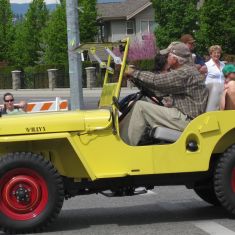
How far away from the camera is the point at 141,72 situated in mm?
7133

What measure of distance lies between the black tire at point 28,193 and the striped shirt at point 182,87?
127 centimetres

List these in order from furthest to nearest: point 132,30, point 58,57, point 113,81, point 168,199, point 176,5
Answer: point 132,30, point 58,57, point 176,5, point 168,199, point 113,81

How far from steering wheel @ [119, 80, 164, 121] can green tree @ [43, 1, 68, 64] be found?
52.0 metres

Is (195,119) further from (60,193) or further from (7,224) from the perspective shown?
(7,224)

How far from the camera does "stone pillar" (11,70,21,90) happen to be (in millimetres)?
54959

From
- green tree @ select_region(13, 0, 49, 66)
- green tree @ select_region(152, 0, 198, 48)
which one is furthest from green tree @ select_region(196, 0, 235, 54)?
green tree @ select_region(13, 0, 49, 66)

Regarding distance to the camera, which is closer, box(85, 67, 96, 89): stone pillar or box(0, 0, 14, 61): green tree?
box(85, 67, 96, 89): stone pillar

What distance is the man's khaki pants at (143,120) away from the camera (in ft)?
23.1

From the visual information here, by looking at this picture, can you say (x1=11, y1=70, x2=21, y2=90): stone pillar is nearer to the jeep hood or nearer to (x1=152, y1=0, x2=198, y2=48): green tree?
(x1=152, y1=0, x2=198, y2=48): green tree

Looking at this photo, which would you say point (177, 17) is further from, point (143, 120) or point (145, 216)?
point (143, 120)

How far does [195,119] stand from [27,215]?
1804 mm

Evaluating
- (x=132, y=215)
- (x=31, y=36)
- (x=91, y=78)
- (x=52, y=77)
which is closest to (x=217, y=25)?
(x=91, y=78)

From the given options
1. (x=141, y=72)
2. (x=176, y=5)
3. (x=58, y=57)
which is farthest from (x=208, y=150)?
(x=58, y=57)

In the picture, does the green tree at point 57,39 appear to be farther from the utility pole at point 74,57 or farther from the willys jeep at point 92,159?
the willys jeep at point 92,159
